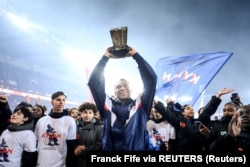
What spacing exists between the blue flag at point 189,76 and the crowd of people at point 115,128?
0.90 meters

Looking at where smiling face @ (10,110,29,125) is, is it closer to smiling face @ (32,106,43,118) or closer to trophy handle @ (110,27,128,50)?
smiling face @ (32,106,43,118)

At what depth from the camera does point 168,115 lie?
5.01 metres

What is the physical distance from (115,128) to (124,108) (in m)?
0.24

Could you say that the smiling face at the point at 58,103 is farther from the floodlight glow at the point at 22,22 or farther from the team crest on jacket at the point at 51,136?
the floodlight glow at the point at 22,22

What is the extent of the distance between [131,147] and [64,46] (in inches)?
1787

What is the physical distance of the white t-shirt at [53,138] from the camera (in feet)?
12.7

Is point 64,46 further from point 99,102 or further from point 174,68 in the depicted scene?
point 99,102

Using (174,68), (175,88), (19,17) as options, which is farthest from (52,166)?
(19,17)

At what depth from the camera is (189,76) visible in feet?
23.0

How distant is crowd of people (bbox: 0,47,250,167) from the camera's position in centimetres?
286

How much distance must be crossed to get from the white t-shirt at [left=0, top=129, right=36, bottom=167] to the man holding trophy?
4.91 ft

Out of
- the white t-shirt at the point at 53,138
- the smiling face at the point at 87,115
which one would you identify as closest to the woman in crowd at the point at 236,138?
the white t-shirt at the point at 53,138

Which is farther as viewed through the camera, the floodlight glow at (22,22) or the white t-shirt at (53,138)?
the floodlight glow at (22,22)

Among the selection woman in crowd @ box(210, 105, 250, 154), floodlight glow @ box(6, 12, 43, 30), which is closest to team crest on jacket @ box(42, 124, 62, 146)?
woman in crowd @ box(210, 105, 250, 154)
